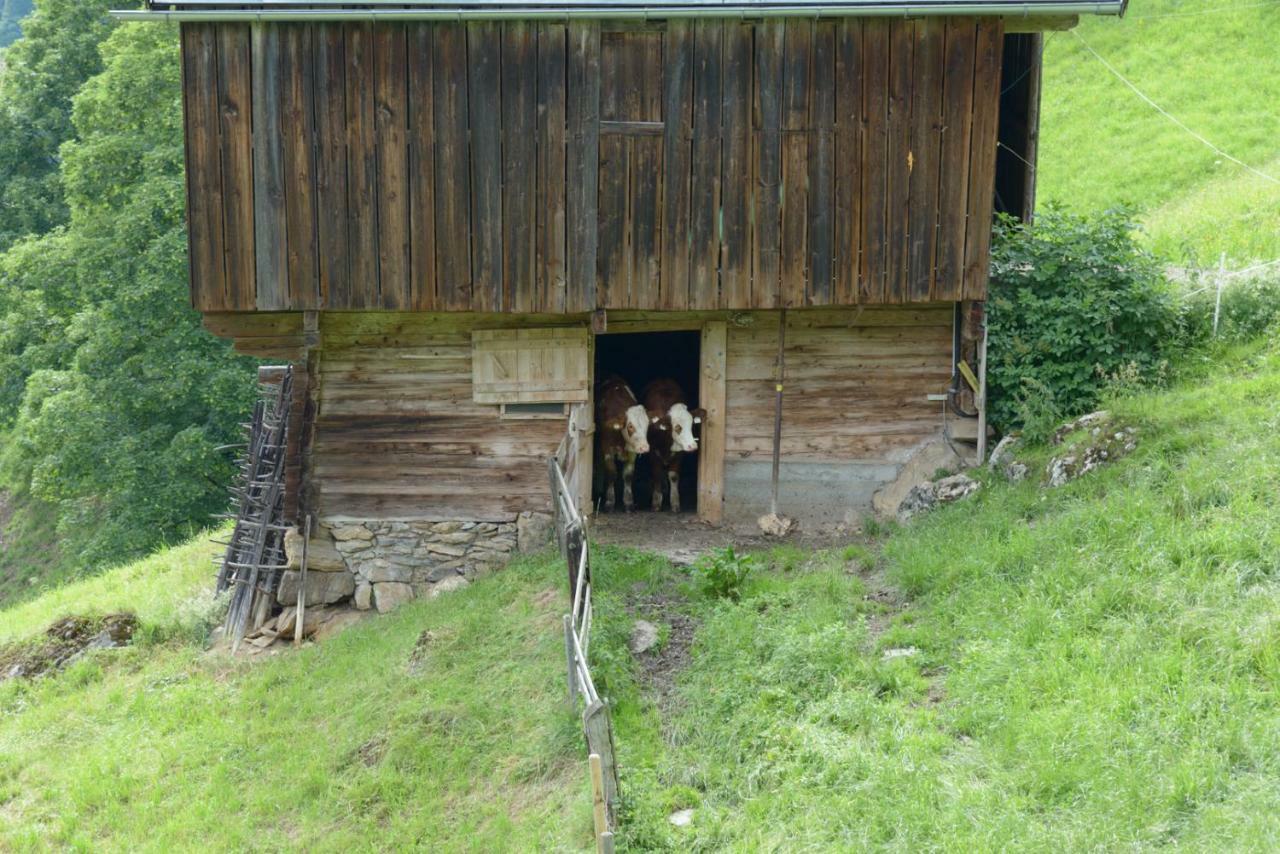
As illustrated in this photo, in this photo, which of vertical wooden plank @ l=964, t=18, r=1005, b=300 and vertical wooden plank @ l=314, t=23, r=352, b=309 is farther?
vertical wooden plank @ l=964, t=18, r=1005, b=300

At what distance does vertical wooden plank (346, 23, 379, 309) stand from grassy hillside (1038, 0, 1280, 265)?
43.5ft

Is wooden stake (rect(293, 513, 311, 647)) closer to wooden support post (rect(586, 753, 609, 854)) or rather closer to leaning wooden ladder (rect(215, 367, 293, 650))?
leaning wooden ladder (rect(215, 367, 293, 650))

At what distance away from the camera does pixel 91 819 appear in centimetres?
1167

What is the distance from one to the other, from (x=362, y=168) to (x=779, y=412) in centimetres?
537

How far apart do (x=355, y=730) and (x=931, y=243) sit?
765 cm

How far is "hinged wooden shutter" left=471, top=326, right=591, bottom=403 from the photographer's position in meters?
14.7

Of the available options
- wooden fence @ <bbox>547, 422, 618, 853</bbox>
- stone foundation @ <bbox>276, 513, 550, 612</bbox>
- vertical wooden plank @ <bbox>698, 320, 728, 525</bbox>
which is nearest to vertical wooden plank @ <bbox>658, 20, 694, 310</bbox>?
vertical wooden plank @ <bbox>698, 320, 728, 525</bbox>

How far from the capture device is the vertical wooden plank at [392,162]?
1354 centimetres

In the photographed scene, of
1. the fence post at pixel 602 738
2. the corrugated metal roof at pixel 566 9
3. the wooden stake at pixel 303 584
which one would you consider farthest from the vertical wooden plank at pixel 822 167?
the fence post at pixel 602 738

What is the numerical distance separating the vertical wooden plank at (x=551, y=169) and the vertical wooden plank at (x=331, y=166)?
2026mm

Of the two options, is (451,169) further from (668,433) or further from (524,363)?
(668,433)

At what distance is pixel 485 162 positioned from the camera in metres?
13.7

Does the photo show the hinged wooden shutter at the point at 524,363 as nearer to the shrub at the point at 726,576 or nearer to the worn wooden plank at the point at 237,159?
the worn wooden plank at the point at 237,159

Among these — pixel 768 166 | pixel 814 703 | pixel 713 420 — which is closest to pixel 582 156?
pixel 768 166
